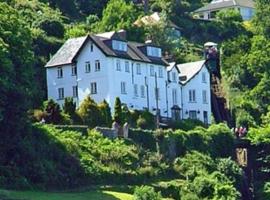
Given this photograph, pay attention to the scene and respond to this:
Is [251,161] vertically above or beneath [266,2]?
beneath

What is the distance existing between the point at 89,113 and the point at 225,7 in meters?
78.1

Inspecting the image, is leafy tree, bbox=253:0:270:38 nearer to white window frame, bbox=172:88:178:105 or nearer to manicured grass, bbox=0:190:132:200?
white window frame, bbox=172:88:178:105

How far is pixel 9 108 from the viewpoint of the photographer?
74000 millimetres

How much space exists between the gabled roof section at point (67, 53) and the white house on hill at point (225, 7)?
56.3m

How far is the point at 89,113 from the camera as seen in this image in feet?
287

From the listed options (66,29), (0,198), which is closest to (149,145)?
(0,198)

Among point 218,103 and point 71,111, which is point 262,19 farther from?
point 71,111

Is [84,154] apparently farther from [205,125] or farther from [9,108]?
[205,125]

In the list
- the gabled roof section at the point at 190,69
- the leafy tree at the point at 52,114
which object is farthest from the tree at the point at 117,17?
the leafy tree at the point at 52,114

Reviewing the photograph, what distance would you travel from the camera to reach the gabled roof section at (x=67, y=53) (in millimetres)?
97812

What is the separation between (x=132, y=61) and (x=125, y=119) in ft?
30.3

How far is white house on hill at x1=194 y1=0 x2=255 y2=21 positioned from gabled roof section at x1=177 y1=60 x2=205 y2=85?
46454 millimetres

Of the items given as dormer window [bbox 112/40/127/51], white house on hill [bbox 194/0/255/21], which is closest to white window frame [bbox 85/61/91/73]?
dormer window [bbox 112/40/127/51]

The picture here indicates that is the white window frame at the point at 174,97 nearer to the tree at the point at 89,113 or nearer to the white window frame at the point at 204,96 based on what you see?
the white window frame at the point at 204,96
